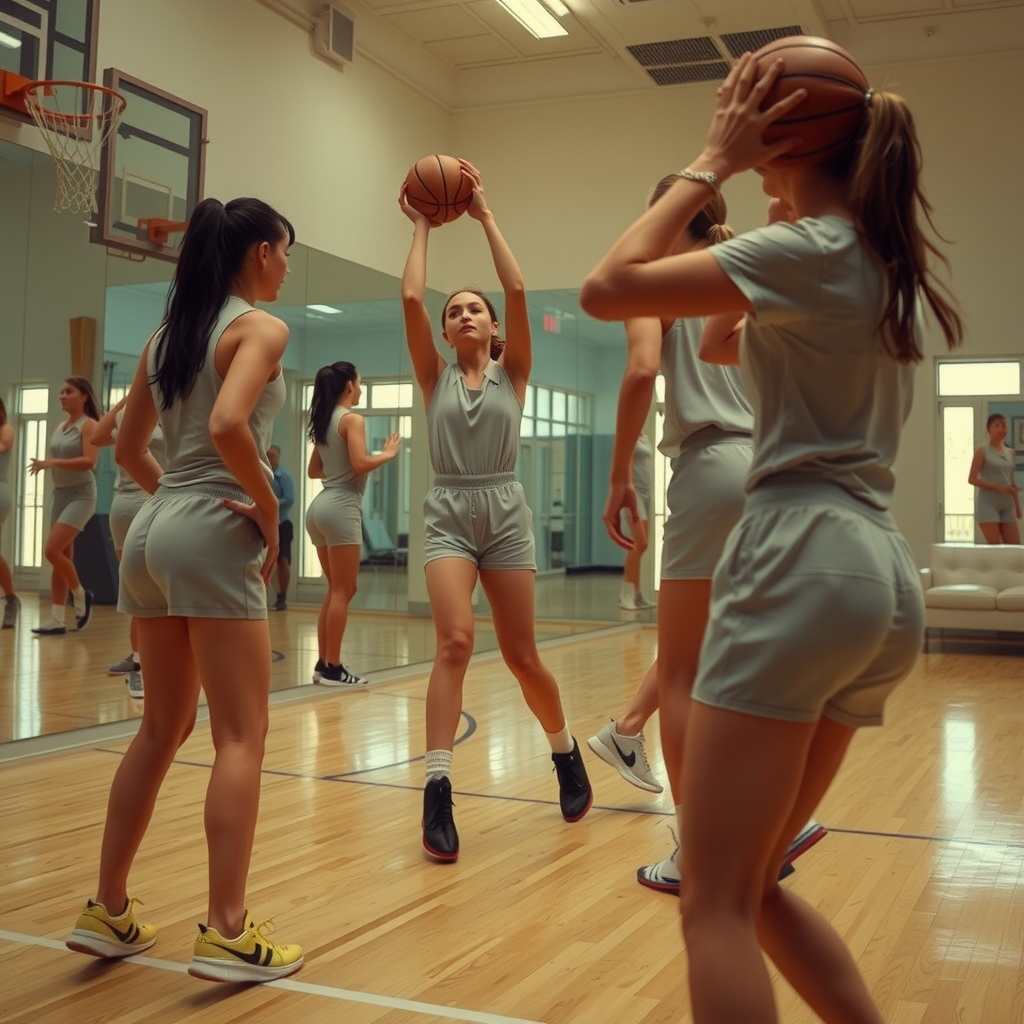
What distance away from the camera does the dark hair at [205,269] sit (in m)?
2.47

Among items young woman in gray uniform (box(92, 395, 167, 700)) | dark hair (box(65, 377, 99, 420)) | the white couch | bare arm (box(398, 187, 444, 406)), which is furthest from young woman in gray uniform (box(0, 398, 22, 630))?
the white couch

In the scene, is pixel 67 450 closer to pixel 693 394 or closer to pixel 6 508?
pixel 6 508

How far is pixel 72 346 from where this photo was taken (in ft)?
17.6

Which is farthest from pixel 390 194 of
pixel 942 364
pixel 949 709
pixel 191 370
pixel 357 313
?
pixel 191 370

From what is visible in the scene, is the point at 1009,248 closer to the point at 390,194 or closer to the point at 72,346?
the point at 390,194

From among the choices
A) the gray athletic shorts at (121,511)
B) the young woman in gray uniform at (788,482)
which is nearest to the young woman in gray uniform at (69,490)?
the gray athletic shorts at (121,511)

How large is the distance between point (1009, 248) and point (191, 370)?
9.94 metres

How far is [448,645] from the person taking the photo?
3.52 m

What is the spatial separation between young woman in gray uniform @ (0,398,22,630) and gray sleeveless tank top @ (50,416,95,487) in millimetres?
213

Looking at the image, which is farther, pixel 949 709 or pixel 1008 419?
pixel 1008 419

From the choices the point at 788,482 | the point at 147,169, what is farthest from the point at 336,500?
the point at 788,482

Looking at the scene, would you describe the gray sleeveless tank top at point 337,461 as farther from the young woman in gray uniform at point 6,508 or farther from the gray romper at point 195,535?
the gray romper at point 195,535

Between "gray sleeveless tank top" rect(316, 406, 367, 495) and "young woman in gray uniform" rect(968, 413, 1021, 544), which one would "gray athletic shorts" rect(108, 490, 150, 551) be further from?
"young woman in gray uniform" rect(968, 413, 1021, 544)

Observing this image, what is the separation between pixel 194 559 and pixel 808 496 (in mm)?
1395
